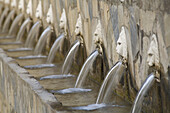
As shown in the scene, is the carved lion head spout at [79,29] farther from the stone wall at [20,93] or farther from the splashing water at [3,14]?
the splashing water at [3,14]

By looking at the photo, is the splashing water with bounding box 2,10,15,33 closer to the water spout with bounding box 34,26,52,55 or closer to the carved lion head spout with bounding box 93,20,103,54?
the water spout with bounding box 34,26,52,55

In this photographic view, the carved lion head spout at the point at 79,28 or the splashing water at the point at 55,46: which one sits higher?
the carved lion head spout at the point at 79,28

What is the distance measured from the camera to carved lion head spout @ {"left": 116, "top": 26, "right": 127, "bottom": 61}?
490 cm

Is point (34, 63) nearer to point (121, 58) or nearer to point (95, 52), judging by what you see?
point (95, 52)

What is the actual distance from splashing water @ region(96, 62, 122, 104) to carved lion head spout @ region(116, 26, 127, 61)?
0.11 metres

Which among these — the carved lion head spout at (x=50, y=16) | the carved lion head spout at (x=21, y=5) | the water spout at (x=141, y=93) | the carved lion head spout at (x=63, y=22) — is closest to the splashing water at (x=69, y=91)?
the water spout at (x=141, y=93)

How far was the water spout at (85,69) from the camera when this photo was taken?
555 cm

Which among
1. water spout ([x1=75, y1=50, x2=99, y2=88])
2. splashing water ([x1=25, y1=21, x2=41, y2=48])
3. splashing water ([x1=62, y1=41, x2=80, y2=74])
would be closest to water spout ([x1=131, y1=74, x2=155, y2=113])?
water spout ([x1=75, y1=50, x2=99, y2=88])

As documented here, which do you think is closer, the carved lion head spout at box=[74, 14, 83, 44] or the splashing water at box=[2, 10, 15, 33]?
the carved lion head spout at box=[74, 14, 83, 44]

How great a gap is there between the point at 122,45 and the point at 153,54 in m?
0.82

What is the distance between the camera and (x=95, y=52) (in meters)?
5.70

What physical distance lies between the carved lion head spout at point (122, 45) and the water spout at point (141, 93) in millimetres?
768

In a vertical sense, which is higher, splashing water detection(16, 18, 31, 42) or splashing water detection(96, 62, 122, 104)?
splashing water detection(16, 18, 31, 42)

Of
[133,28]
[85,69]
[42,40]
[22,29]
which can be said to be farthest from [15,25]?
[133,28]
